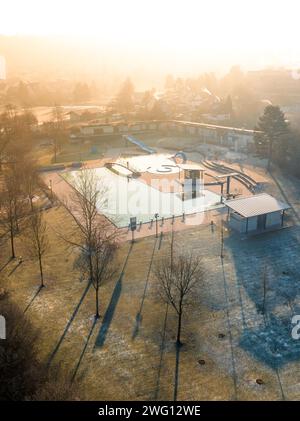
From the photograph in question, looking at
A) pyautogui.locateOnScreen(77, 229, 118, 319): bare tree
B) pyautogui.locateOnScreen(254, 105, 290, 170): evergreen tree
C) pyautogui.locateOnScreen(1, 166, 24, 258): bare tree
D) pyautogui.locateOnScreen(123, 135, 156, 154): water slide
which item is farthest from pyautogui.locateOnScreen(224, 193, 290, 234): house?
pyautogui.locateOnScreen(123, 135, 156, 154): water slide

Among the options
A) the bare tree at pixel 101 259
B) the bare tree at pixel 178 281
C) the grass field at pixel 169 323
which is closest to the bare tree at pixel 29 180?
the grass field at pixel 169 323

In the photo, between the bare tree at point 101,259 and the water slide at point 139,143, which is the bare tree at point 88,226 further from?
the water slide at point 139,143

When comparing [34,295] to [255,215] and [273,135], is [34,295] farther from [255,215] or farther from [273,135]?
[273,135]

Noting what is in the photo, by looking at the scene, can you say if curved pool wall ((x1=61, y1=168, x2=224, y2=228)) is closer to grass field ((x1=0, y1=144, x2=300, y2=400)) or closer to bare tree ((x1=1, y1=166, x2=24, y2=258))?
grass field ((x1=0, y1=144, x2=300, y2=400))

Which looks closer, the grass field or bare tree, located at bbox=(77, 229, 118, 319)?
the grass field

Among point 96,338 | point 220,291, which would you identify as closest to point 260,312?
point 220,291

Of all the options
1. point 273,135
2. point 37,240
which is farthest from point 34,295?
point 273,135

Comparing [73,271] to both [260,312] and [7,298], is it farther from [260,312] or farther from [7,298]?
[260,312]
